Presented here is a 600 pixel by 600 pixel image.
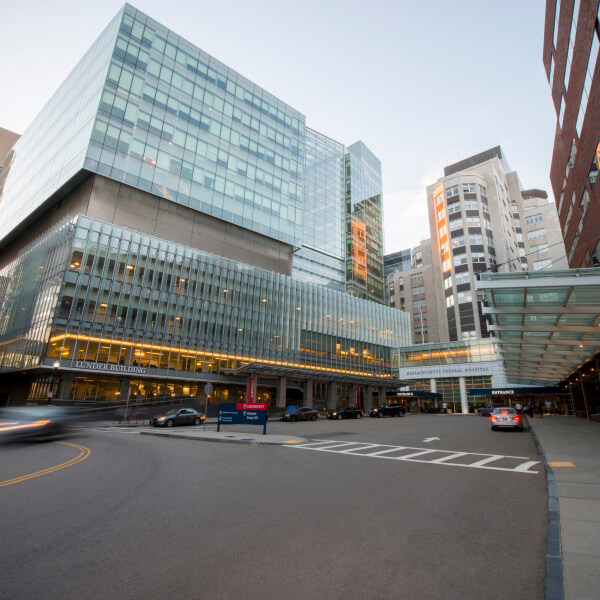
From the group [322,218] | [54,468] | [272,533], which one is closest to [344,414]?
[54,468]

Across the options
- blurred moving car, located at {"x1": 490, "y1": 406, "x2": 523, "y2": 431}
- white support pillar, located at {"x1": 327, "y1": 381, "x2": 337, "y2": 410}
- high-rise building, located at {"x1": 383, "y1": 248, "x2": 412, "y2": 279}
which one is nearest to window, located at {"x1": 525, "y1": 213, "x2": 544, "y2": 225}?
high-rise building, located at {"x1": 383, "y1": 248, "x2": 412, "y2": 279}

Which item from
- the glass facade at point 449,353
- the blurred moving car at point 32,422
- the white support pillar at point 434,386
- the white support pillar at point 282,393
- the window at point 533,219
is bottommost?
the blurred moving car at point 32,422

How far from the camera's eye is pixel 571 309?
16109 millimetres

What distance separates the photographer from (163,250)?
49.4 meters

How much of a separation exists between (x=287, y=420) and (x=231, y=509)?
30154 mm

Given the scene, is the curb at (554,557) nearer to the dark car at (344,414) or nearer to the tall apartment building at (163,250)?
the dark car at (344,414)

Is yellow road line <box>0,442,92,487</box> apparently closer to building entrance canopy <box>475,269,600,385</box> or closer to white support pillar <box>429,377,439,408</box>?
building entrance canopy <box>475,269,600,385</box>

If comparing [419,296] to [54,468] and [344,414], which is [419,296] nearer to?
[344,414]

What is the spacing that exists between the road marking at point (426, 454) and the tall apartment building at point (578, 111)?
56.5 feet

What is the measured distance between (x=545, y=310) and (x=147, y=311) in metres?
42.3

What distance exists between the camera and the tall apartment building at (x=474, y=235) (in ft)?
241

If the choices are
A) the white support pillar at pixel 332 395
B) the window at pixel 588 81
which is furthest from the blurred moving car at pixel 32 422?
the white support pillar at pixel 332 395

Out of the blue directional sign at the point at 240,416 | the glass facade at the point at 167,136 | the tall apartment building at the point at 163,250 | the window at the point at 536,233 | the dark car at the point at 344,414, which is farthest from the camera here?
the window at the point at 536,233

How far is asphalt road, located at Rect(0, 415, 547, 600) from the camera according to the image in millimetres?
3811
